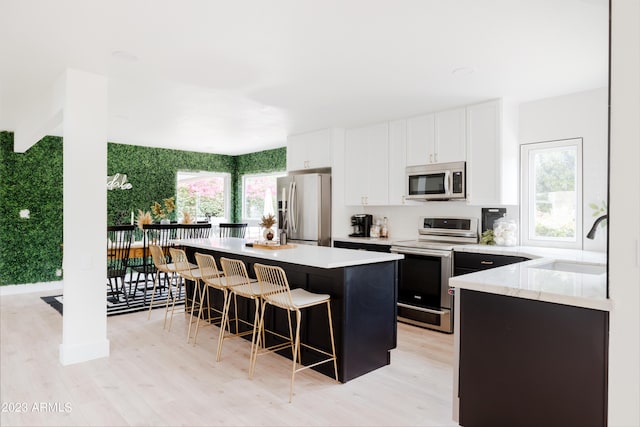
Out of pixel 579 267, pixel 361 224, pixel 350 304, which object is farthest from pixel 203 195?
pixel 579 267

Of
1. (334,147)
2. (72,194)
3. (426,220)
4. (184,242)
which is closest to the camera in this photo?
(72,194)

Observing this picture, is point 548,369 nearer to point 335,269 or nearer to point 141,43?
point 335,269

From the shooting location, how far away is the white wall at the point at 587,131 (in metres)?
3.80

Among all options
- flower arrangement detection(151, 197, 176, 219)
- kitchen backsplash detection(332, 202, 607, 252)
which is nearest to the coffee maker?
kitchen backsplash detection(332, 202, 607, 252)

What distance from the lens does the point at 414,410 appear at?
2.56 metres

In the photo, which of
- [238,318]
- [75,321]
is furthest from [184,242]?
[75,321]

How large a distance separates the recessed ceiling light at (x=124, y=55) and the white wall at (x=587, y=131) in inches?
156

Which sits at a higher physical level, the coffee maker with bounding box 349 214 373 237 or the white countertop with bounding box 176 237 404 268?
the coffee maker with bounding box 349 214 373 237

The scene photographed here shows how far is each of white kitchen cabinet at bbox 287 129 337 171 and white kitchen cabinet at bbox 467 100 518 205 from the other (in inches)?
78.9

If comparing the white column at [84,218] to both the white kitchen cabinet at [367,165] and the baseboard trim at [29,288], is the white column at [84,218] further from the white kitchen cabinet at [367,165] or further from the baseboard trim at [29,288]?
the baseboard trim at [29,288]

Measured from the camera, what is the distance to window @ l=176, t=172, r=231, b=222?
8055 millimetres

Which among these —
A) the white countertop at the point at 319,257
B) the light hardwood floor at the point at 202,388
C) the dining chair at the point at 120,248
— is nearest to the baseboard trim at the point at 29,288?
the dining chair at the point at 120,248

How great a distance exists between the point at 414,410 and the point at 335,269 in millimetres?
1082

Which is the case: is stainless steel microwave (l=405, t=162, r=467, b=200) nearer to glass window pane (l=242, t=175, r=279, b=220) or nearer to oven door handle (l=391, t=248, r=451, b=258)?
oven door handle (l=391, t=248, r=451, b=258)
